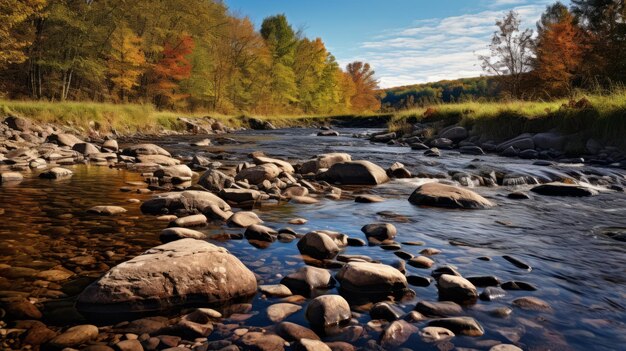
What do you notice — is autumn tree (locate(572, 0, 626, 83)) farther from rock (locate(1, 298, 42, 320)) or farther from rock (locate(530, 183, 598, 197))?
rock (locate(1, 298, 42, 320))

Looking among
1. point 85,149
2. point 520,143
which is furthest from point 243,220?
point 520,143

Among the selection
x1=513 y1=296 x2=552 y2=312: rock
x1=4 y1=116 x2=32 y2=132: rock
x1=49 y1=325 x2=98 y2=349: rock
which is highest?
x1=4 y1=116 x2=32 y2=132: rock

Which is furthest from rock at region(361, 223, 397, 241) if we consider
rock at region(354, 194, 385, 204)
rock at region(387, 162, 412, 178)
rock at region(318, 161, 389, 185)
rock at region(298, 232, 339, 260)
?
rock at region(387, 162, 412, 178)

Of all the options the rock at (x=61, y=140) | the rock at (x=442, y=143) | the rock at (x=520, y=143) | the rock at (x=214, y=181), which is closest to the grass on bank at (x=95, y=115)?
the rock at (x=61, y=140)

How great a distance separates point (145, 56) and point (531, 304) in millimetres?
34246

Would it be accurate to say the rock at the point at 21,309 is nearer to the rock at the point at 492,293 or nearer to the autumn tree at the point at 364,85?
the rock at the point at 492,293

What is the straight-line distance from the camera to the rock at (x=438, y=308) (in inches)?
110

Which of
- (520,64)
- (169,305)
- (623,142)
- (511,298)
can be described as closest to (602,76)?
(520,64)

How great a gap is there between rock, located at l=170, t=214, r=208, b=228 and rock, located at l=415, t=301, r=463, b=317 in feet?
9.63

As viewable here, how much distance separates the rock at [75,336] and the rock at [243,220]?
2.50 meters

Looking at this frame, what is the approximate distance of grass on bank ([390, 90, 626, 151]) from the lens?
11930 millimetres

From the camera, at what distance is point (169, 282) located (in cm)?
293

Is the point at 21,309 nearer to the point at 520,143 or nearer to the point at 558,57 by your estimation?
the point at 520,143

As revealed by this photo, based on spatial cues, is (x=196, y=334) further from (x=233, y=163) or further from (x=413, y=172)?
(x=233, y=163)
